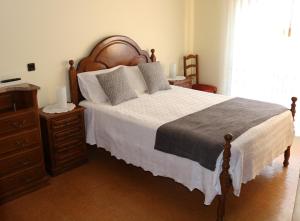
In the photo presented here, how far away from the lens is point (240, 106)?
3.35m

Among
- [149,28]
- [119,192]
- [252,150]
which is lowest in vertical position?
[119,192]

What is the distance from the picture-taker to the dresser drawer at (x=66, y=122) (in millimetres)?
3092

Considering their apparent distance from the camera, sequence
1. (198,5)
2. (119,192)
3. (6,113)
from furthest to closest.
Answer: (198,5), (119,192), (6,113)

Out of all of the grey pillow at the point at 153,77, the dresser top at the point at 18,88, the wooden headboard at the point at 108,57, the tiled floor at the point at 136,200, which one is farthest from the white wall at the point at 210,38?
the dresser top at the point at 18,88

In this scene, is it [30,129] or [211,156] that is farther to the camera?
[30,129]

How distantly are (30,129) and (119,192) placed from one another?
1.01 m

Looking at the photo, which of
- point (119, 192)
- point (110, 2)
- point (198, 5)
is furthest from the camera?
point (198, 5)

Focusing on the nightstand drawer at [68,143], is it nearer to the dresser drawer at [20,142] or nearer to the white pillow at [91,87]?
the dresser drawer at [20,142]

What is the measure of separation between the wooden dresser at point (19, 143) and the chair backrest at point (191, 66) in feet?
9.31

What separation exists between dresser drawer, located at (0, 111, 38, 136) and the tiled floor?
0.64 m

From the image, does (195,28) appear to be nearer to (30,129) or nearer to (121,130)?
(121,130)

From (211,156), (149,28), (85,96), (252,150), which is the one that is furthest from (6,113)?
(149,28)

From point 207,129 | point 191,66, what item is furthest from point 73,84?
point 191,66

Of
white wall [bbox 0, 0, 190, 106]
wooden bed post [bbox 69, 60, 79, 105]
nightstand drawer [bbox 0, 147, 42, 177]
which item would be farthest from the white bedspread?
nightstand drawer [bbox 0, 147, 42, 177]
